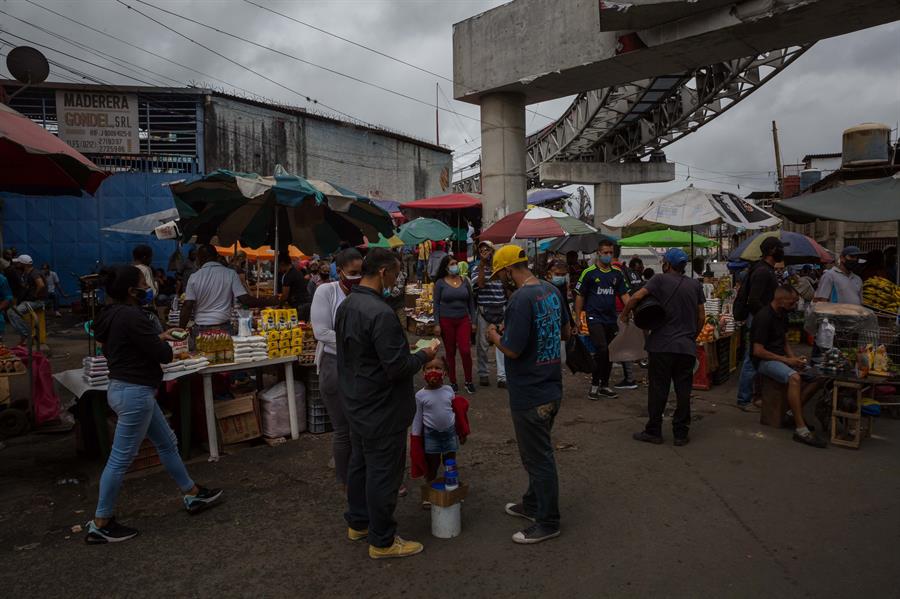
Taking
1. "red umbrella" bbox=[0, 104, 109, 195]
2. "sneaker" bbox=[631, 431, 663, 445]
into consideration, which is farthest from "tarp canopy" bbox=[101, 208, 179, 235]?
"sneaker" bbox=[631, 431, 663, 445]

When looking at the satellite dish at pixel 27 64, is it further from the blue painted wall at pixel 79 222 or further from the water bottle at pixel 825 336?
the water bottle at pixel 825 336

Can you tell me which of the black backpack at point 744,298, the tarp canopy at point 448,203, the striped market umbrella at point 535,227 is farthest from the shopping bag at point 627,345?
the tarp canopy at point 448,203

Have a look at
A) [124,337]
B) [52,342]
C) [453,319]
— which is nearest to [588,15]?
[453,319]

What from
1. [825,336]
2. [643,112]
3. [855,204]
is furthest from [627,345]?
Result: [643,112]

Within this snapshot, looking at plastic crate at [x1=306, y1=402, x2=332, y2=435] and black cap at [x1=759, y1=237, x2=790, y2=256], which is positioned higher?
black cap at [x1=759, y1=237, x2=790, y2=256]

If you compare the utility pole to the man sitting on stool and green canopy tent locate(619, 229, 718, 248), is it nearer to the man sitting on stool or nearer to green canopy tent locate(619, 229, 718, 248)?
green canopy tent locate(619, 229, 718, 248)

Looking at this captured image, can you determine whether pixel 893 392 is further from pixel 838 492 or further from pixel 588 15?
pixel 588 15

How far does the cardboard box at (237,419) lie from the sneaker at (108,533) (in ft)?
5.78

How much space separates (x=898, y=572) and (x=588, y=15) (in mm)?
11082

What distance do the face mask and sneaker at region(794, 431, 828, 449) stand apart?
4.05 metres

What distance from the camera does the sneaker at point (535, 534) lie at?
12.9 ft

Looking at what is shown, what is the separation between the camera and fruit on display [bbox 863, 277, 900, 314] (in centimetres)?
809

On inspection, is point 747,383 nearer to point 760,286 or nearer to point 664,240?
point 760,286

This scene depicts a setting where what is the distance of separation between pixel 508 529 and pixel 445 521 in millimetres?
482
